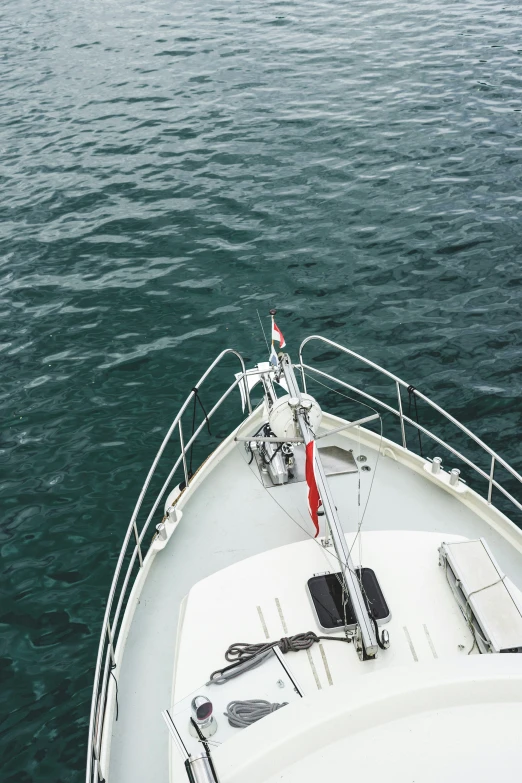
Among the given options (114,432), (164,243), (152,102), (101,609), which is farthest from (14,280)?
(152,102)

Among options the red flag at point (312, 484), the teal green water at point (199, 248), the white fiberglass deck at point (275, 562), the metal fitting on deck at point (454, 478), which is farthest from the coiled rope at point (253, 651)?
the metal fitting on deck at point (454, 478)

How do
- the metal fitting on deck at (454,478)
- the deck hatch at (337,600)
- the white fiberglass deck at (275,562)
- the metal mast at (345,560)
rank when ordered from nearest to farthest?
the metal mast at (345,560) < the white fiberglass deck at (275,562) < the deck hatch at (337,600) < the metal fitting on deck at (454,478)

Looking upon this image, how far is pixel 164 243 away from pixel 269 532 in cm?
1362

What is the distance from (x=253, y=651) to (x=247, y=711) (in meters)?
1.06

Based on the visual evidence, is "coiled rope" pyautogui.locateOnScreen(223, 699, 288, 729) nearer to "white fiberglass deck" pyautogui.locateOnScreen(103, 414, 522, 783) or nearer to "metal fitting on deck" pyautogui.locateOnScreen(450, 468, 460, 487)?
"white fiberglass deck" pyautogui.locateOnScreen(103, 414, 522, 783)

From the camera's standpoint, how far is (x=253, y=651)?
8.68 meters

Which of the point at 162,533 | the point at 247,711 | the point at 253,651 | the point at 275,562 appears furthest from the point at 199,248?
the point at 247,711

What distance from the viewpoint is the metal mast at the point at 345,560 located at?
8.61m

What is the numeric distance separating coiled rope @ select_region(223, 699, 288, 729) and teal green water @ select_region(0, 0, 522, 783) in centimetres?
405

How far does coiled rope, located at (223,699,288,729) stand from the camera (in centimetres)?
754

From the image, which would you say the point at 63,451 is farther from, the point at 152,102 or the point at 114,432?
the point at 152,102

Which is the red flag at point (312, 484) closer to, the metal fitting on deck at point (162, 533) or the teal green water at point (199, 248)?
the metal fitting on deck at point (162, 533)

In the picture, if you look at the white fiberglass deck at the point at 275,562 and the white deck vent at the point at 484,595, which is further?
the white fiberglass deck at the point at 275,562

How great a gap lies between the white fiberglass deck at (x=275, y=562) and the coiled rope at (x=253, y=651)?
0.46ft
